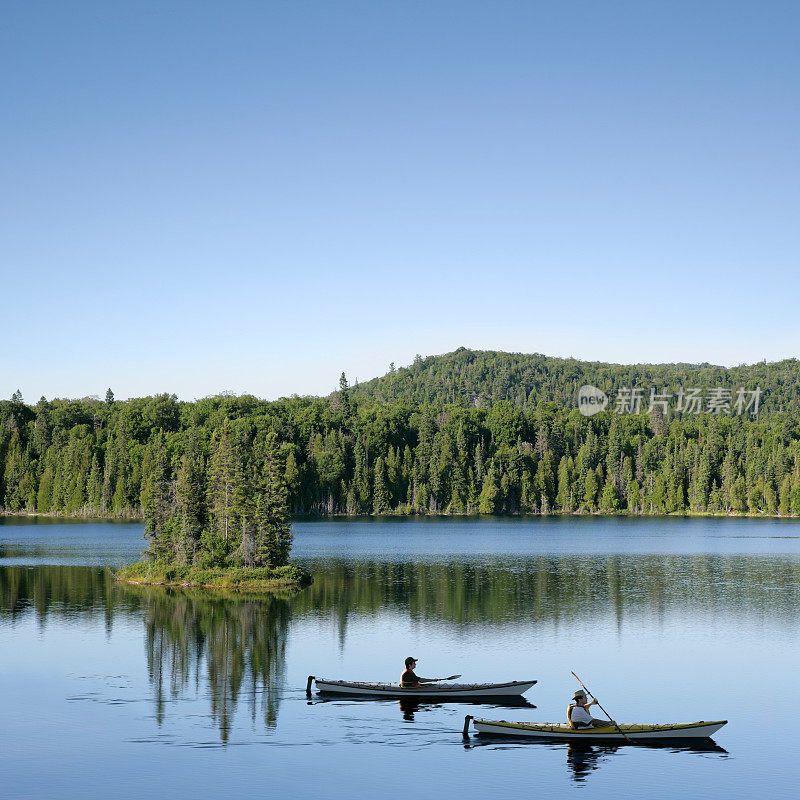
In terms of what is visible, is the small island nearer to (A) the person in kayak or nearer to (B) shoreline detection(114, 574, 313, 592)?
(B) shoreline detection(114, 574, 313, 592)

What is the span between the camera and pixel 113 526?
157m

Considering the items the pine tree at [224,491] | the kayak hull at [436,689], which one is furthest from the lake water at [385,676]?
the pine tree at [224,491]

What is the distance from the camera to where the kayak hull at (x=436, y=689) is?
3712 centimetres

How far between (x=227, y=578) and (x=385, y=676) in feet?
97.9

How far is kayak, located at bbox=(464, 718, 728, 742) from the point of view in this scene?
3186 cm

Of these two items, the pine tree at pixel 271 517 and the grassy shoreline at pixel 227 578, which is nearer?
the grassy shoreline at pixel 227 578

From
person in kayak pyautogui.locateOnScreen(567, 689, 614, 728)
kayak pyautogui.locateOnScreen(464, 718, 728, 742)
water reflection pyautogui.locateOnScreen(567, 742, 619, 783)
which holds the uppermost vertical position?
person in kayak pyautogui.locateOnScreen(567, 689, 614, 728)

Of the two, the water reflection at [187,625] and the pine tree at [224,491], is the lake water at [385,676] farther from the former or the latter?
the pine tree at [224,491]

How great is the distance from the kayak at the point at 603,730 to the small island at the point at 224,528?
1511 inches

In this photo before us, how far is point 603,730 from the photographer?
31984mm

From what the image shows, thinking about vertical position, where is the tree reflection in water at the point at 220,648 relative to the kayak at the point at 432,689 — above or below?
below

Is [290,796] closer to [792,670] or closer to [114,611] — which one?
[792,670]

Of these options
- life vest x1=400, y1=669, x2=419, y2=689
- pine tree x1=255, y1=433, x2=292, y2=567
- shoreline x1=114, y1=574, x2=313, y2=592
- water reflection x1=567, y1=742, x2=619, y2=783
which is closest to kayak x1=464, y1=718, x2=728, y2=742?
water reflection x1=567, y1=742, x2=619, y2=783

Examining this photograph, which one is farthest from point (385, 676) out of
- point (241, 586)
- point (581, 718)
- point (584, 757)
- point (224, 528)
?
point (224, 528)
